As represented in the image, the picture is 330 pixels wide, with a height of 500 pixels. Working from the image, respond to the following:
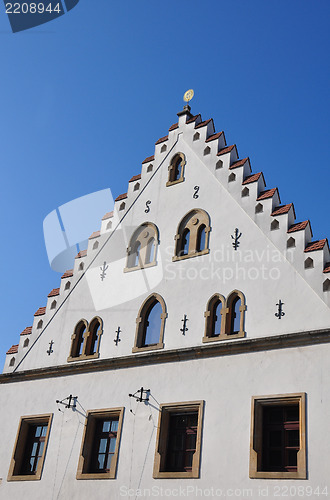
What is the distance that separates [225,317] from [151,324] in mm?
2980

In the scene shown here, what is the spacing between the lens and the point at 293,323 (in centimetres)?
1645

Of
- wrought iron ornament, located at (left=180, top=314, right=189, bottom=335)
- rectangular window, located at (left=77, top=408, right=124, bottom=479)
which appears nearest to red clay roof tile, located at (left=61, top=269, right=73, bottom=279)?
rectangular window, located at (left=77, top=408, right=124, bottom=479)

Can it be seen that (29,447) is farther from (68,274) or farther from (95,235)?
(95,235)

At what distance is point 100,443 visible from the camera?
62.6ft

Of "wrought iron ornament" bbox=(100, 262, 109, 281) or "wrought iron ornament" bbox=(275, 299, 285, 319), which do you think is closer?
"wrought iron ornament" bbox=(275, 299, 285, 319)

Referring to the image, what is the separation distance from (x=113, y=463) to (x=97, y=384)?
2.78 metres

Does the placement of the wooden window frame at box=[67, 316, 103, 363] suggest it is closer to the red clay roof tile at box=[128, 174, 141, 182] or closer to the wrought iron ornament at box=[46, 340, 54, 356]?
the wrought iron ornament at box=[46, 340, 54, 356]

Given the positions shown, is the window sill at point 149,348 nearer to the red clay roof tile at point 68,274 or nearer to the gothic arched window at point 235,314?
the gothic arched window at point 235,314

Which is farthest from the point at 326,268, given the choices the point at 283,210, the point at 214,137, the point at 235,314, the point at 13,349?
the point at 13,349

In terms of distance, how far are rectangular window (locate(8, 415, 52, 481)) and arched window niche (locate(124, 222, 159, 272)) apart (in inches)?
236

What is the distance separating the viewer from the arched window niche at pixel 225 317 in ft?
57.8

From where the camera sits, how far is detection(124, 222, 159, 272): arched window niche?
69.4 ft

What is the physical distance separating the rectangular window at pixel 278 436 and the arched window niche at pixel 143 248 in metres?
6.83

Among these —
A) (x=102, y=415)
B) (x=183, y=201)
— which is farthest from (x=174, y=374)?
(x=183, y=201)
